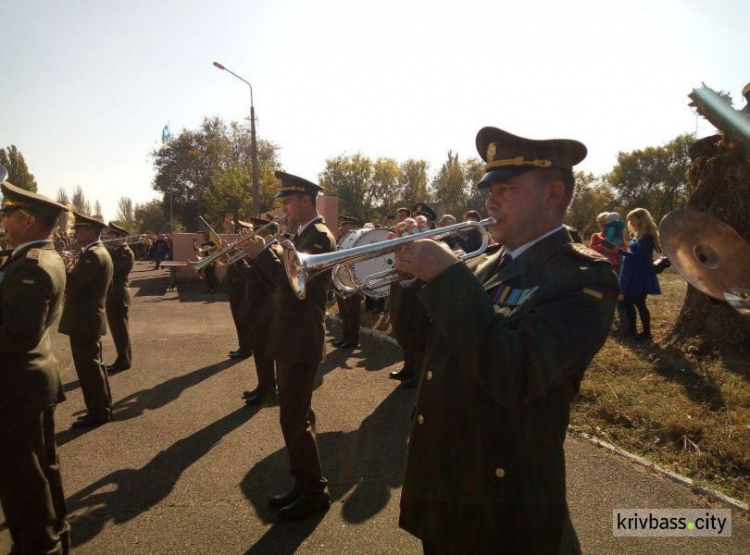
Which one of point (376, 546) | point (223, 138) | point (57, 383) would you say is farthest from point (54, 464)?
point (223, 138)

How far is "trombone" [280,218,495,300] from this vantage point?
2066mm

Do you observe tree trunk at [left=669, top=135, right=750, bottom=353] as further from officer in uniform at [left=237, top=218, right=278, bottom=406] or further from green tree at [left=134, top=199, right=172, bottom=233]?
green tree at [left=134, top=199, right=172, bottom=233]

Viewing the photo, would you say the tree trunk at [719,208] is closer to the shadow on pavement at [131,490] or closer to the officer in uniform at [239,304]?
the shadow on pavement at [131,490]

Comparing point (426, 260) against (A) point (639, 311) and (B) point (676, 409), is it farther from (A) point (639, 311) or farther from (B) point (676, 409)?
(A) point (639, 311)

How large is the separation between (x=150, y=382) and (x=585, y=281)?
6.65 m

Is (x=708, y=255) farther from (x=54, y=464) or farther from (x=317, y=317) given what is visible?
(x=54, y=464)

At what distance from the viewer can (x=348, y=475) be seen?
4012 millimetres

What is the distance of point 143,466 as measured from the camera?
4.21 m

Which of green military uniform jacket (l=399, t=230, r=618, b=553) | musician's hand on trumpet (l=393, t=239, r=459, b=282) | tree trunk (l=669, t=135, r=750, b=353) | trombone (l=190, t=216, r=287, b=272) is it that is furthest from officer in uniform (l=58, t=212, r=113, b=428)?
tree trunk (l=669, t=135, r=750, b=353)

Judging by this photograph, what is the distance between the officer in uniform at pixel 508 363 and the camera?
A: 1.43m

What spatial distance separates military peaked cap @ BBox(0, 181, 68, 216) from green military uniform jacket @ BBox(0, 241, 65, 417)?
1.10 feet

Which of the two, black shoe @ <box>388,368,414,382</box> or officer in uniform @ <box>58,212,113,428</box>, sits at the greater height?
officer in uniform @ <box>58,212,113,428</box>

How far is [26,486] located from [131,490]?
4.04ft

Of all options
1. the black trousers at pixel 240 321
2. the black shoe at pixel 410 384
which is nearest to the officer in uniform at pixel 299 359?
the black shoe at pixel 410 384
